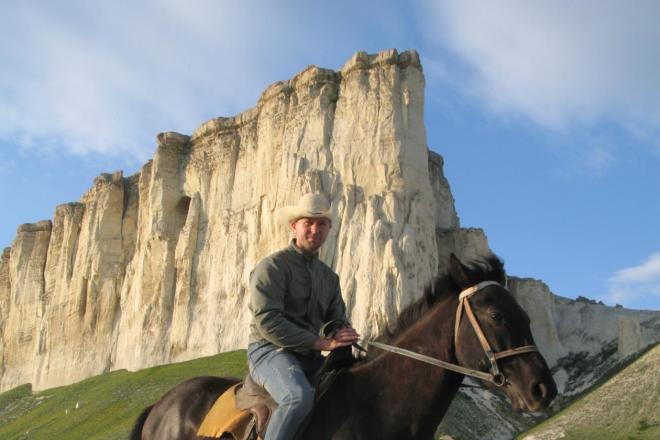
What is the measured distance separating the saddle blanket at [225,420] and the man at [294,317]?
0.41m

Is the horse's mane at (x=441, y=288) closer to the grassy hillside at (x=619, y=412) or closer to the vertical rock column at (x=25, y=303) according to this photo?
the grassy hillside at (x=619, y=412)

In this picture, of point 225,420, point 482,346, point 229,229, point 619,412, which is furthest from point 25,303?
point 482,346

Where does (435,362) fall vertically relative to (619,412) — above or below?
below

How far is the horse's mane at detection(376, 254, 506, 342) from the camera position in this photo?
512 cm

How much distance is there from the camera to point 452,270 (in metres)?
5.13

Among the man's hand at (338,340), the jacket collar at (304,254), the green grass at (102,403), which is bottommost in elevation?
the man's hand at (338,340)

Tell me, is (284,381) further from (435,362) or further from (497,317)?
(497,317)

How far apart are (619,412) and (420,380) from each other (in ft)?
72.4

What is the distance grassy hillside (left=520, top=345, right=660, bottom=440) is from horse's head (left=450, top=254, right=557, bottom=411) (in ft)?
62.3

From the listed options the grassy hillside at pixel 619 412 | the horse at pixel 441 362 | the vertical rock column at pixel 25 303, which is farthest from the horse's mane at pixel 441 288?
the vertical rock column at pixel 25 303

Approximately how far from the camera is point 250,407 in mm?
5531

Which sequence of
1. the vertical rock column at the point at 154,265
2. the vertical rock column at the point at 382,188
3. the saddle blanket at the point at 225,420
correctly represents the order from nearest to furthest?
the saddle blanket at the point at 225,420, the vertical rock column at the point at 382,188, the vertical rock column at the point at 154,265

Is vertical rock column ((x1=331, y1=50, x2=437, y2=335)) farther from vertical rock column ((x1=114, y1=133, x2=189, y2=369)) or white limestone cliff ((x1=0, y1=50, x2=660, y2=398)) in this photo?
vertical rock column ((x1=114, y1=133, x2=189, y2=369))

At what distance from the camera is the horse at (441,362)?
→ 4.64m
